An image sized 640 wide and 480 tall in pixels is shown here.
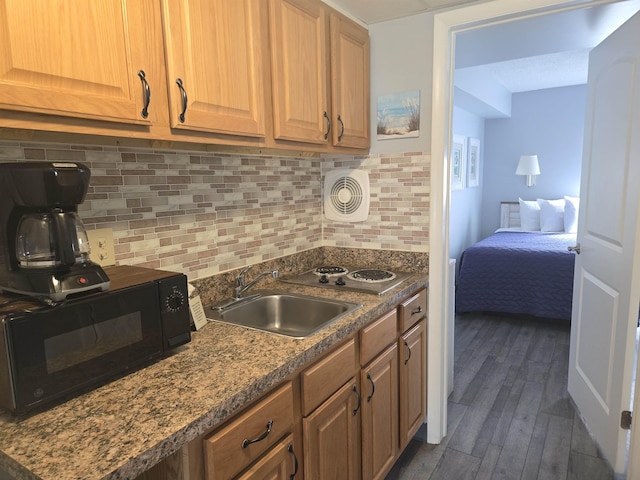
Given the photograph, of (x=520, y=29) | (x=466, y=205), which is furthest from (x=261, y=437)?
(x=466, y=205)

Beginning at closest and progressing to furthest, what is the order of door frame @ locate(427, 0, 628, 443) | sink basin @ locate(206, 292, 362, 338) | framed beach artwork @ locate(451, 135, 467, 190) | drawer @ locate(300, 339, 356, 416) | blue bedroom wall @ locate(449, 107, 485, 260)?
drawer @ locate(300, 339, 356, 416) → sink basin @ locate(206, 292, 362, 338) → door frame @ locate(427, 0, 628, 443) → framed beach artwork @ locate(451, 135, 467, 190) → blue bedroom wall @ locate(449, 107, 485, 260)

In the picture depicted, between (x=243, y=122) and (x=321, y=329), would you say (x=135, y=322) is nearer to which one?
(x=321, y=329)

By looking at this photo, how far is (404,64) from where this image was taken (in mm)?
2041

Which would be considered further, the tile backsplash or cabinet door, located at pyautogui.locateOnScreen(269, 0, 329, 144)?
cabinet door, located at pyautogui.locateOnScreen(269, 0, 329, 144)

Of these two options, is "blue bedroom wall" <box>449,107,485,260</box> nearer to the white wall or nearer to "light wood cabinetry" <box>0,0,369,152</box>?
the white wall

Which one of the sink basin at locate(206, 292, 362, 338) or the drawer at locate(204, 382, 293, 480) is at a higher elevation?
the sink basin at locate(206, 292, 362, 338)

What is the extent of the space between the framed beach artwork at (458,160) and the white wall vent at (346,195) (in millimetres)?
2902

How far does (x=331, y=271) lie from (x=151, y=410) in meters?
1.34

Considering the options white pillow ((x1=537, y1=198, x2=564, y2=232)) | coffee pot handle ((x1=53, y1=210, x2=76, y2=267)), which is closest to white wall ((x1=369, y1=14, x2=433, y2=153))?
coffee pot handle ((x1=53, y1=210, x2=76, y2=267))

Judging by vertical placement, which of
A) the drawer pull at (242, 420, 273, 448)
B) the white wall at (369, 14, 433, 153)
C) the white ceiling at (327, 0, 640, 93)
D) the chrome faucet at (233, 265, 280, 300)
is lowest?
the drawer pull at (242, 420, 273, 448)

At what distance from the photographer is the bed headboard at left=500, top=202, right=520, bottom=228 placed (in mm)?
5926

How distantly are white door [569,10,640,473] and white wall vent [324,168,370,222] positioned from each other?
115 cm

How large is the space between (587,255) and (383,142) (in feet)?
4.08

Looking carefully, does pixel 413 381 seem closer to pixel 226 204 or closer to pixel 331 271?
pixel 331 271
